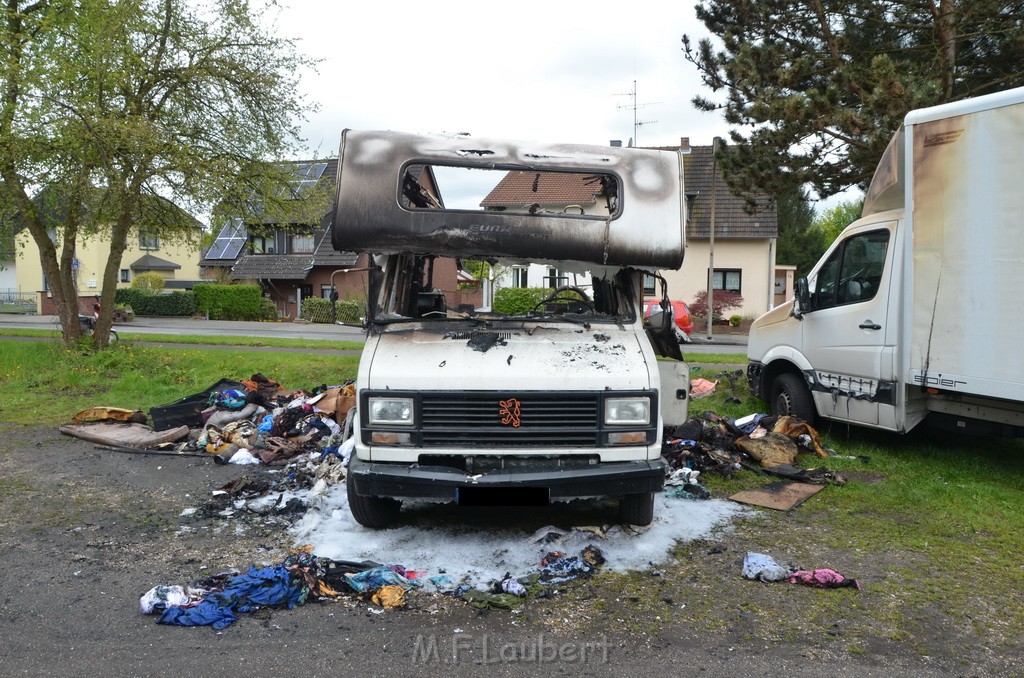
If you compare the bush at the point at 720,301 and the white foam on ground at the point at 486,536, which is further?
the bush at the point at 720,301

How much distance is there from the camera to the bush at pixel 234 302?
38.2m

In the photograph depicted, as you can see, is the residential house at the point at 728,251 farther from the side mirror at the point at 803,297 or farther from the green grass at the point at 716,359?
the side mirror at the point at 803,297

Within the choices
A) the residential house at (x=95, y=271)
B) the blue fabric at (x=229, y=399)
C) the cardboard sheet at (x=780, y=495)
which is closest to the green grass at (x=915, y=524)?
the cardboard sheet at (x=780, y=495)

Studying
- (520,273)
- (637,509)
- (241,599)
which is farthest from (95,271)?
(637,509)

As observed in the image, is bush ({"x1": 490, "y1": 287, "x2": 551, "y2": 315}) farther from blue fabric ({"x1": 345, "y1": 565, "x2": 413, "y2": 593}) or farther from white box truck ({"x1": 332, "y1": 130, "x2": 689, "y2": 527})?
blue fabric ({"x1": 345, "y1": 565, "x2": 413, "y2": 593})

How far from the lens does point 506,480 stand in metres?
4.70

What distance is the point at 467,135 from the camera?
5.71m

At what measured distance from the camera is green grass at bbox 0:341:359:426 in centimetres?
1102

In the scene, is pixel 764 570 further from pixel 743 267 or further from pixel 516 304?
pixel 743 267

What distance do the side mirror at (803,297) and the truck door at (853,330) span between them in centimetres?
7

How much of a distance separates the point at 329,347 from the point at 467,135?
12947 millimetres

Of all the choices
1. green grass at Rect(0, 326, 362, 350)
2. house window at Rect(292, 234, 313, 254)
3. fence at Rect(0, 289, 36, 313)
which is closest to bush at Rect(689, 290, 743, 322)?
green grass at Rect(0, 326, 362, 350)

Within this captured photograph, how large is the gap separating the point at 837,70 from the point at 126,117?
10942 millimetres

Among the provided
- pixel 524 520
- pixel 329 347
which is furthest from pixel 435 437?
pixel 329 347
